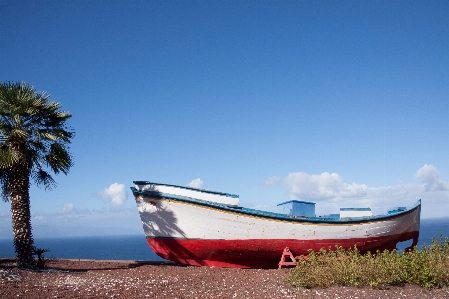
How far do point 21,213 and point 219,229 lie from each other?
8.09m

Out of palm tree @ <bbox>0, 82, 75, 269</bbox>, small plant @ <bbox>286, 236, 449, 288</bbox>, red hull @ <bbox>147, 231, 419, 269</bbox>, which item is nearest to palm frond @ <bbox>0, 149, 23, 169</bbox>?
palm tree @ <bbox>0, 82, 75, 269</bbox>

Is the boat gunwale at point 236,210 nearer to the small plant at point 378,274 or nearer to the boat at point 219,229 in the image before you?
the boat at point 219,229

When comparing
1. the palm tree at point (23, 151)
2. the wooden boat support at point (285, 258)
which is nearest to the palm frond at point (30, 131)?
the palm tree at point (23, 151)

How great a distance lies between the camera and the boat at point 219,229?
50.2 ft

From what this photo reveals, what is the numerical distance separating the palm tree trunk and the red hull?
516cm

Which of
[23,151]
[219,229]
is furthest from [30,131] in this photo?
[219,229]

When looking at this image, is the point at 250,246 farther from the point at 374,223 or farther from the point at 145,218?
the point at 374,223

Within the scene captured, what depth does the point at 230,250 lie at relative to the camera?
15.4 m

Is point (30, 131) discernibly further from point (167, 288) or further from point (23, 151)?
point (167, 288)

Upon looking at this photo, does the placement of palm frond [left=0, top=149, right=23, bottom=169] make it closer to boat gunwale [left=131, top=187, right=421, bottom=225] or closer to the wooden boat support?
boat gunwale [left=131, top=187, right=421, bottom=225]

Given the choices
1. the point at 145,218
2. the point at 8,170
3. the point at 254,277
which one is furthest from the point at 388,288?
the point at 8,170

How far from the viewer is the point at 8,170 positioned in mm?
14352

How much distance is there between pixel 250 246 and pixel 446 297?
7.70 metres

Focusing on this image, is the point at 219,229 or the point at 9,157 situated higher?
the point at 9,157
